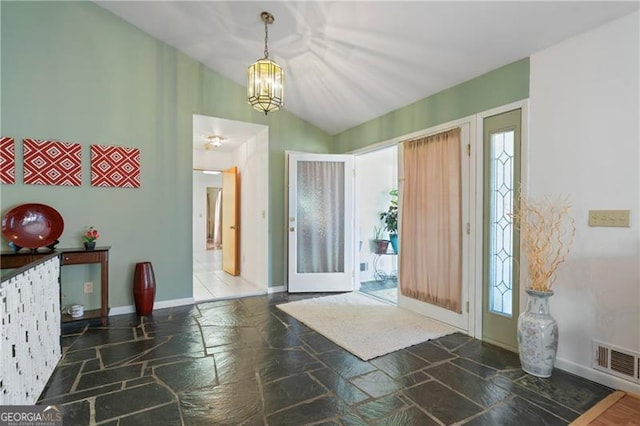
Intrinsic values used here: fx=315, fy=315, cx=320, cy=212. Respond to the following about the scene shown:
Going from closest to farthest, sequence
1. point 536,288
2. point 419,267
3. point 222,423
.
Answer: point 222,423
point 536,288
point 419,267

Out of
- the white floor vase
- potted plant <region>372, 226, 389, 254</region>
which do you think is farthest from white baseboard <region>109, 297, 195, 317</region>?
the white floor vase

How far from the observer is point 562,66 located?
2432 mm

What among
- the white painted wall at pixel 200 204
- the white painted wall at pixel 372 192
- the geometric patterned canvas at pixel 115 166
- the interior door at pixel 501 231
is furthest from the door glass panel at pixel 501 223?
the white painted wall at pixel 200 204

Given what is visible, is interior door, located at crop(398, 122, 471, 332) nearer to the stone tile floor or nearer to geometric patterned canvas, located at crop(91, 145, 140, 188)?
the stone tile floor

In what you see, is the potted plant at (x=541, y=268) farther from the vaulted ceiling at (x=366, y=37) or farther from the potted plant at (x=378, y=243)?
the potted plant at (x=378, y=243)

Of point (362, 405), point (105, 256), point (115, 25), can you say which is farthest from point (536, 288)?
point (115, 25)

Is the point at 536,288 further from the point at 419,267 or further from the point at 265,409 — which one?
the point at 265,409

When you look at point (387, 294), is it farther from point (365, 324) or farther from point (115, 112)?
point (115, 112)

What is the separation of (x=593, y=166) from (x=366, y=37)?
2137 millimetres

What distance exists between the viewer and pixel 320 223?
484 cm

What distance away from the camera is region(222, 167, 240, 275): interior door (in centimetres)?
593

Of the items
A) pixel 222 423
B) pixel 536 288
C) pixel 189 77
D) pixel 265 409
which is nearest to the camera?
pixel 222 423

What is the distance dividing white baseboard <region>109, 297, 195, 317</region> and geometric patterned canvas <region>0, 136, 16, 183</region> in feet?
5.55

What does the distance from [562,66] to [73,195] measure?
4777 millimetres
